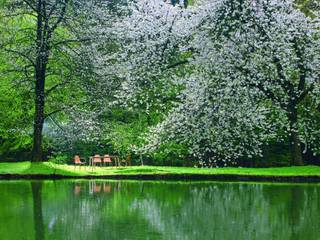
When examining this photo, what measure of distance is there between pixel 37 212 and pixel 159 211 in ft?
8.87

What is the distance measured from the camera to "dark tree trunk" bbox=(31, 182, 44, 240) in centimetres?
1077

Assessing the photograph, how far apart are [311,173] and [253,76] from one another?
17.0ft

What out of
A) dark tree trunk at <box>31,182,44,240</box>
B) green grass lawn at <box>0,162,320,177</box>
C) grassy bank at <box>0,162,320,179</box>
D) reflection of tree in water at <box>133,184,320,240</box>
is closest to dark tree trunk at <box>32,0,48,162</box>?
green grass lawn at <box>0,162,320,177</box>

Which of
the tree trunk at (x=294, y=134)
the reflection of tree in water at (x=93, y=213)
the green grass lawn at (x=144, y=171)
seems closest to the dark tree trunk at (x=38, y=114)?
the green grass lawn at (x=144, y=171)

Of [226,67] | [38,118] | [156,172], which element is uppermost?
[226,67]

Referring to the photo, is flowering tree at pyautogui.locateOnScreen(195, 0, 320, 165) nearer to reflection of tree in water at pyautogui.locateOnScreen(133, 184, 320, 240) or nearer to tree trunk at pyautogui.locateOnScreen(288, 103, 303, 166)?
tree trunk at pyautogui.locateOnScreen(288, 103, 303, 166)

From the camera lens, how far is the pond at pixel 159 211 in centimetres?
1091

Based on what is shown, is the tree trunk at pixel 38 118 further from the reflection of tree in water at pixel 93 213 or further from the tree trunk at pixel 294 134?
the tree trunk at pixel 294 134

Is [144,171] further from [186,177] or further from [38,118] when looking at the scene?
[38,118]

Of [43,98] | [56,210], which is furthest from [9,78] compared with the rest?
[56,210]

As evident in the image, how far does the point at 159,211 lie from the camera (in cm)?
1409

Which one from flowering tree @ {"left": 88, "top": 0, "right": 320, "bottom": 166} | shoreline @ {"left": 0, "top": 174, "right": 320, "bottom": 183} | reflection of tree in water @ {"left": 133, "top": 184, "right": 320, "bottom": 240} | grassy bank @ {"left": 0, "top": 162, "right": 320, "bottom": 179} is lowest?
reflection of tree in water @ {"left": 133, "top": 184, "right": 320, "bottom": 240}

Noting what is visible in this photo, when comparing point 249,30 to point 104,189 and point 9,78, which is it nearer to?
point 104,189

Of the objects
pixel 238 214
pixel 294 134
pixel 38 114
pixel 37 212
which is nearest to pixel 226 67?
pixel 294 134
